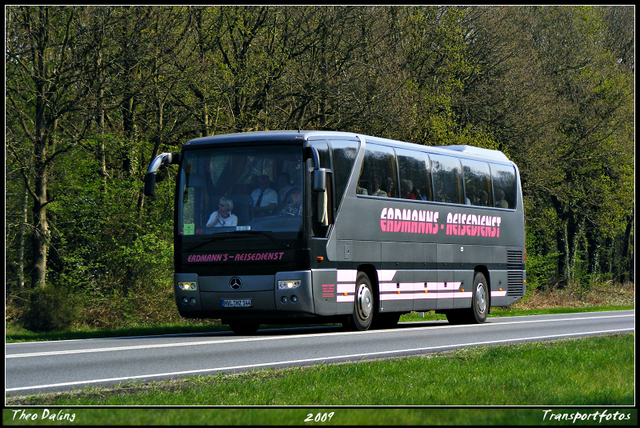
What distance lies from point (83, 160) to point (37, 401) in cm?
1829

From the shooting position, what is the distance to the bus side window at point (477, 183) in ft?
74.4

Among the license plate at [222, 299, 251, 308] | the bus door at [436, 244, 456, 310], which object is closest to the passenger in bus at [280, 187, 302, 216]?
the license plate at [222, 299, 251, 308]

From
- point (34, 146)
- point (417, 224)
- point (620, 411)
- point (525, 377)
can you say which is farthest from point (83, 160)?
point (620, 411)

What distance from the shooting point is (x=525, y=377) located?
1052 centimetres

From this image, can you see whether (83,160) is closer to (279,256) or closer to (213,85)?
(213,85)

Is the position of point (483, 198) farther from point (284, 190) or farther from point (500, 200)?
point (284, 190)

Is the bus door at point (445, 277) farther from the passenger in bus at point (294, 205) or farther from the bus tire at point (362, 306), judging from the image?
the passenger in bus at point (294, 205)

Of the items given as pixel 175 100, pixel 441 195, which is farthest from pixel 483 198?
pixel 175 100

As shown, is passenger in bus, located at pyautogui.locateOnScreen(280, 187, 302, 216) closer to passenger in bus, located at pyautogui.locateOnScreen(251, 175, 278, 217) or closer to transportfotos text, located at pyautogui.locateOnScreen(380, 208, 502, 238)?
passenger in bus, located at pyautogui.locateOnScreen(251, 175, 278, 217)

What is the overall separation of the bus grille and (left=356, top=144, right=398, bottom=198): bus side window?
610 centimetres

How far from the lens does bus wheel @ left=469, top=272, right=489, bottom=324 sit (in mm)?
22891

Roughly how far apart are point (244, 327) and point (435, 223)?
4802 millimetres

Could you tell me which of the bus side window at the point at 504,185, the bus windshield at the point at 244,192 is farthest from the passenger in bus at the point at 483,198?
the bus windshield at the point at 244,192

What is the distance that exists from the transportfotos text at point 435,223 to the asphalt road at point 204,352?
217 centimetres
